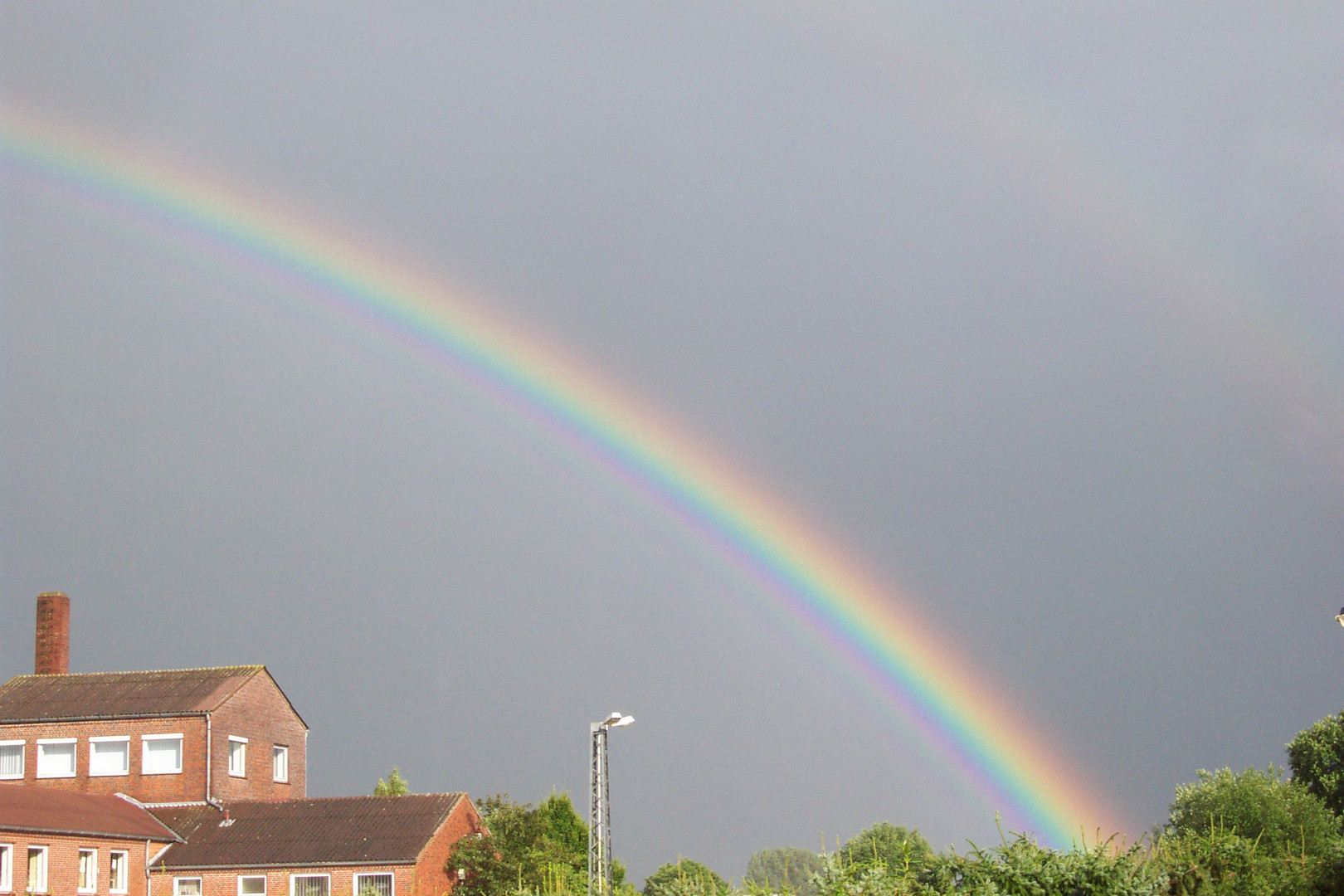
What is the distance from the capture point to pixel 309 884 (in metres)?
43.7

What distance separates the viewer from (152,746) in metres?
51.0

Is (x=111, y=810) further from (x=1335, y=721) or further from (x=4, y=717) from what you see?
(x=1335, y=721)

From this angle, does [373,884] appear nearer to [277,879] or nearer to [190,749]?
A: [277,879]

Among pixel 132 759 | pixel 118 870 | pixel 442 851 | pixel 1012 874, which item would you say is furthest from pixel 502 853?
pixel 1012 874

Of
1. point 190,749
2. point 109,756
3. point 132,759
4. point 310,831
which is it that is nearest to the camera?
point 310,831

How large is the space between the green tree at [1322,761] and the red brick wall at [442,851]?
34335 millimetres

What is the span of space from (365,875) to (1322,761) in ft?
132

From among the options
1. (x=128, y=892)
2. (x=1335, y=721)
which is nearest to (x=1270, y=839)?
(x=1335, y=721)

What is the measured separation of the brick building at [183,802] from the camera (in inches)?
1655

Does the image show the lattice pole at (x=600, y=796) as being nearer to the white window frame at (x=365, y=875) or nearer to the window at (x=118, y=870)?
the white window frame at (x=365, y=875)

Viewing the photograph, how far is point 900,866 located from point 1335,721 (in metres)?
50.6

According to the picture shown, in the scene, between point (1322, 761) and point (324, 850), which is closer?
point (324, 850)

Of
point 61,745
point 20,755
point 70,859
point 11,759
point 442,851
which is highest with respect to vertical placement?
point 61,745

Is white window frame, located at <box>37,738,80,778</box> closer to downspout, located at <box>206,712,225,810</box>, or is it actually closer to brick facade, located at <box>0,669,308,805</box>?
brick facade, located at <box>0,669,308,805</box>
